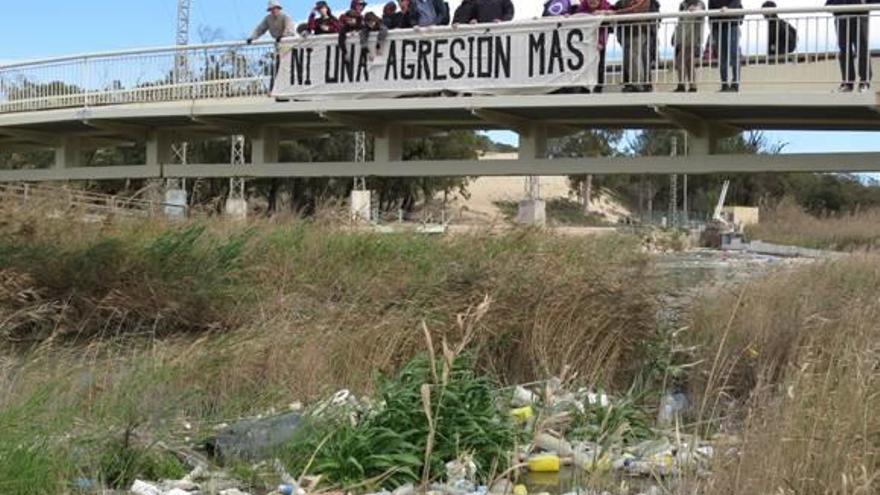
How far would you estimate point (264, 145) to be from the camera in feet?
63.2

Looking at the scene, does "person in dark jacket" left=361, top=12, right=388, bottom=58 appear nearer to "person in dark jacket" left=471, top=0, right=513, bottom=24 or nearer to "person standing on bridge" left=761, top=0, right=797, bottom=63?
"person in dark jacket" left=471, top=0, right=513, bottom=24

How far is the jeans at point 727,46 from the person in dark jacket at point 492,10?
3462 millimetres

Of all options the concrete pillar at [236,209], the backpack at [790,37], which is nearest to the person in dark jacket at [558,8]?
the backpack at [790,37]

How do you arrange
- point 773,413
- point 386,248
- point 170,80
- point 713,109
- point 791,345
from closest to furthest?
point 773,413 < point 791,345 < point 713,109 < point 386,248 < point 170,80

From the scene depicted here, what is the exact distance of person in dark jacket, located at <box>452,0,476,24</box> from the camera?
16156 mm

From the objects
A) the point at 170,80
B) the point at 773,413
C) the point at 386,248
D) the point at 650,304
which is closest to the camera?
the point at 773,413

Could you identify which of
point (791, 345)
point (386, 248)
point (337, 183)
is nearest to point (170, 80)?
point (386, 248)

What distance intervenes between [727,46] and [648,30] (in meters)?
1.11

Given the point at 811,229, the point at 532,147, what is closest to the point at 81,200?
the point at 532,147

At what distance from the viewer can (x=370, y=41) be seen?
15867 mm

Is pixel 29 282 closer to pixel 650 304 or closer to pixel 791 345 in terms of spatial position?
pixel 650 304

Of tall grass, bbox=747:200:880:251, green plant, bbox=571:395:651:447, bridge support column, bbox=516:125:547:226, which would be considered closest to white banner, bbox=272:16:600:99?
bridge support column, bbox=516:125:547:226

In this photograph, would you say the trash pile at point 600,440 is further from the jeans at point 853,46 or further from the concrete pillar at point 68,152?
the concrete pillar at point 68,152

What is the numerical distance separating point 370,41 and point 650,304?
6.57m
